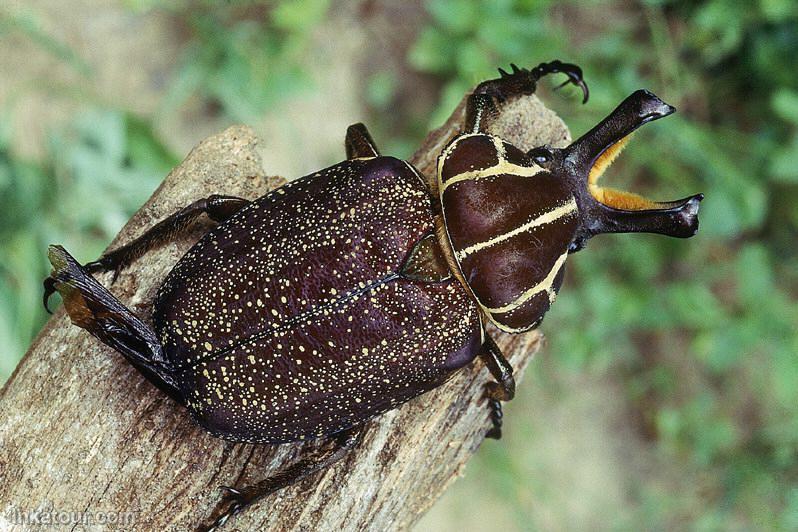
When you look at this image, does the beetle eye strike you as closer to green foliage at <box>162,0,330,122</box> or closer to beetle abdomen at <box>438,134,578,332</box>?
beetle abdomen at <box>438,134,578,332</box>

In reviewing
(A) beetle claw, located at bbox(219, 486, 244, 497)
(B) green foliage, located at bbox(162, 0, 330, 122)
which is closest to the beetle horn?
(A) beetle claw, located at bbox(219, 486, 244, 497)

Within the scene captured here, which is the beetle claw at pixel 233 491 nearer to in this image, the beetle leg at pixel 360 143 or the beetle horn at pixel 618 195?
the beetle leg at pixel 360 143

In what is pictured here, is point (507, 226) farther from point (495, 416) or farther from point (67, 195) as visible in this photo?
point (67, 195)

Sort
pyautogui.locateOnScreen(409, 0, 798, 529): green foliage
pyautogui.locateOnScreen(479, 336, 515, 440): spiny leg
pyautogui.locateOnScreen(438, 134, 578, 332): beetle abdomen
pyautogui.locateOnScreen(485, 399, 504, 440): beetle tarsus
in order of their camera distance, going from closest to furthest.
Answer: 1. pyautogui.locateOnScreen(438, 134, 578, 332): beetle abdomen
2. pyautogui.locateOnScreen(479, 336, 515, 440): spiny leg
3. pyautogui.locateOnScreen(485, 399, 504, 440): beetle tarsus
4. pyautogui.locateOnScreen(409, 0, 798, 529): green foliage

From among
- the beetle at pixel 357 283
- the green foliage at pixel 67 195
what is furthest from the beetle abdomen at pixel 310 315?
the green foliage at pixel 67 195

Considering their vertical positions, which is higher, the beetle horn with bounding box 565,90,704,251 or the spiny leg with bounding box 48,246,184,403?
the spiny leg with bounding box 48,246,184,403

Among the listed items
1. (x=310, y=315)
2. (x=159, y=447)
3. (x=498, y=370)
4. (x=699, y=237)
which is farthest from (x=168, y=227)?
(x=699, y=237)
